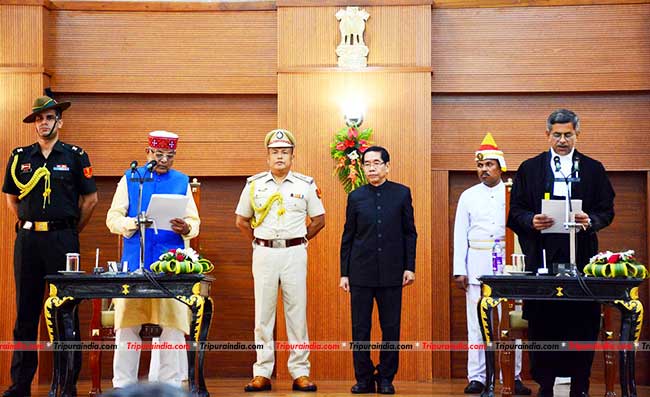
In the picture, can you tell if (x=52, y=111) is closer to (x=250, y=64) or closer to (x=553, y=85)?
(x=250, y=64)

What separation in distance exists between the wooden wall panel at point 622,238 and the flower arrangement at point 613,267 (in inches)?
106

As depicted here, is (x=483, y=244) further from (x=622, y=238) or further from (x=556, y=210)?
(x=556, y=210)

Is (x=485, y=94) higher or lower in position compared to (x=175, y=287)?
higher

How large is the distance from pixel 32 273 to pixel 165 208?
1.14 m

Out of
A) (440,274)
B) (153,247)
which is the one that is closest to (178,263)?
(153,247)

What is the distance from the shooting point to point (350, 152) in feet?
24.1

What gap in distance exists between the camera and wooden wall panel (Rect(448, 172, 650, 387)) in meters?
7.64

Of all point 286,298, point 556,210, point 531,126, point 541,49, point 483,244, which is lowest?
point 286,298

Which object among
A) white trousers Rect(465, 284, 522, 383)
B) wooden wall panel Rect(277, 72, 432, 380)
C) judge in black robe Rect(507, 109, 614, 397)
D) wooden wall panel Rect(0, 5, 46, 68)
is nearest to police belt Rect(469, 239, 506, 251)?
white trousers Rect(465, 284, 522, 383)

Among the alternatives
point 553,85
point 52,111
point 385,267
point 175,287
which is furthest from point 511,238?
point 52,111

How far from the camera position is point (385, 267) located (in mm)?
6113

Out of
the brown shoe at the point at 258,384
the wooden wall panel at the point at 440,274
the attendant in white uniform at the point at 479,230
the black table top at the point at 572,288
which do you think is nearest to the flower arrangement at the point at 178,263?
the brown shoe at the point at 258,384

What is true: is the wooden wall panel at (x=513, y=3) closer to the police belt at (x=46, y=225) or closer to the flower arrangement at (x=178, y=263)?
the flower arrangement at (x=178, y=263)

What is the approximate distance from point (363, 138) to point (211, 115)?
55.9 inches
